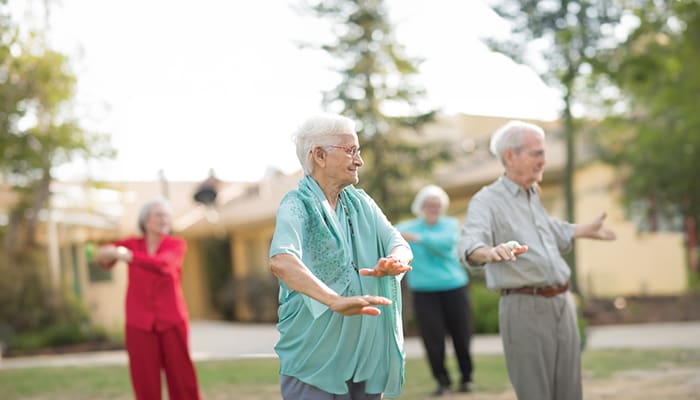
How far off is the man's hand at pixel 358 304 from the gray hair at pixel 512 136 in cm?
203

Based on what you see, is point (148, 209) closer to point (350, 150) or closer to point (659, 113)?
point (350, 150)

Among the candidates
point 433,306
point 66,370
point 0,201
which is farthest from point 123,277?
point 433,306

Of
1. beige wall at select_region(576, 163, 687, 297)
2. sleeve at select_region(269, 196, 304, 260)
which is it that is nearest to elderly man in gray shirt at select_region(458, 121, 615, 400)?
sleeve at select_region(269, 196, 304, 260)

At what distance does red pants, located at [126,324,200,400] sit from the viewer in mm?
6637

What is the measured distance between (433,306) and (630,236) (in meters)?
14.0

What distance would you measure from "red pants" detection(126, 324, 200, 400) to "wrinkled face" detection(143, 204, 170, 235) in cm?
75

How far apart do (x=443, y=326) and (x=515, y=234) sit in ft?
12.9

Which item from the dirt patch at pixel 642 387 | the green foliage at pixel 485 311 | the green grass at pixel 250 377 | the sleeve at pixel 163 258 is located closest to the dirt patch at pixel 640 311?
the green foliage at pixel 485 311

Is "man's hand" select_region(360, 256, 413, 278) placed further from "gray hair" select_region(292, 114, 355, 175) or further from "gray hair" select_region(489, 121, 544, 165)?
"gray hair" select_region(489, 121, 544, 165)

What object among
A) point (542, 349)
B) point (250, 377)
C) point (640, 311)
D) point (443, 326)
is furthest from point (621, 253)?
point (542, 349)

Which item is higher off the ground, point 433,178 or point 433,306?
point 433,178

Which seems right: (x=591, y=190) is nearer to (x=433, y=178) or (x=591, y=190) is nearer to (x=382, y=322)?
(x=433, y=178)

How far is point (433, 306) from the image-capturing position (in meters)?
8.56

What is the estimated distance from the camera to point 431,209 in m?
8.77
